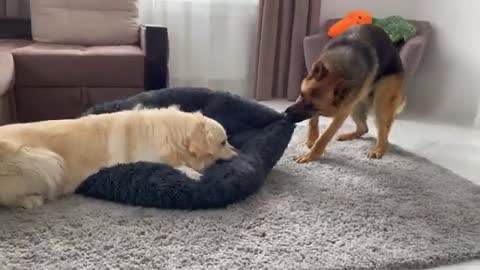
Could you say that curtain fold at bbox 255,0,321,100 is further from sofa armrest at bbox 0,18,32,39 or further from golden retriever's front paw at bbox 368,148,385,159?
sofa armrest at bbox 0,18,32,39

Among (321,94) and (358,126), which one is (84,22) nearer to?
(321,94)

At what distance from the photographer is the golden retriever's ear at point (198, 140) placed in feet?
6.77

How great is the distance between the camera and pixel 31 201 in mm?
1890

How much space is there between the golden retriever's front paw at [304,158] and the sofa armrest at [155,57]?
103 centimetres

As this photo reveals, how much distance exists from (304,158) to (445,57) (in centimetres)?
210

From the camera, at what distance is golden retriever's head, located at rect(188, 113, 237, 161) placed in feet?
6.79

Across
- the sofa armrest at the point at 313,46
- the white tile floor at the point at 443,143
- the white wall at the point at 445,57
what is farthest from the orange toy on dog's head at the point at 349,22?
the white tile floor at the point at 443,143

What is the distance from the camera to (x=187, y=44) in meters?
4.19

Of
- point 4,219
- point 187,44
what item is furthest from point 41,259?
point 187,44

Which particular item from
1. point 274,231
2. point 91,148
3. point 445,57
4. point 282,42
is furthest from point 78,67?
point 445,57

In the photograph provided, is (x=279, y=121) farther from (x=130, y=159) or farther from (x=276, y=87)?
(x=276, y=87)

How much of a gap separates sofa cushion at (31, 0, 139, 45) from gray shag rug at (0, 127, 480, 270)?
1803mm

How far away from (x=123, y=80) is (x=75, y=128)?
3.48ft

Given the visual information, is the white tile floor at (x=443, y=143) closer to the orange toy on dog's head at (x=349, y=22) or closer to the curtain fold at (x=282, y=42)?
the curtain fold at (x=282, y=42)
